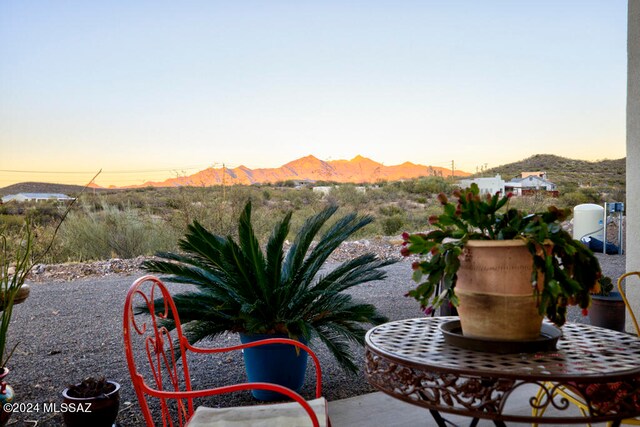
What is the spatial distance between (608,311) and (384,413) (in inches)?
88.8

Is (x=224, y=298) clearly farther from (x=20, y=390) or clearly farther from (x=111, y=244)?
(x=111, y=244)

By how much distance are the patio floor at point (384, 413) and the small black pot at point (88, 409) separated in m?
1.08

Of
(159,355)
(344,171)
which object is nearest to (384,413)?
(159,355)

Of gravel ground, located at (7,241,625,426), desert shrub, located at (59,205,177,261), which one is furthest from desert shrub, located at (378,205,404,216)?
gravel ground, located at (7,241,625,426)

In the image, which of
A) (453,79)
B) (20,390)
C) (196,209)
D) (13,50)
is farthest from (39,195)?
(20,390)

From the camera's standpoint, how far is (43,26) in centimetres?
1010

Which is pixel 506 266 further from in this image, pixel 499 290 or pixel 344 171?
pixel 344 171

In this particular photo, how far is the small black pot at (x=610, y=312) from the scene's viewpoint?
13.2 ft

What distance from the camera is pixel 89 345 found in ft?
15.0

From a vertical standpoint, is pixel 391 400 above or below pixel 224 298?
below

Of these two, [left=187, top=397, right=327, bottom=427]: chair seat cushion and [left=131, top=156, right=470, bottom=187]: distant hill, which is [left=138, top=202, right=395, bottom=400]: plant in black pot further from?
[left=131, top=156, right=470, bottom=187]: distant hill

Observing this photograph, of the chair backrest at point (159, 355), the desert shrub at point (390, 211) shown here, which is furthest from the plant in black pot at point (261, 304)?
the desert shrub at point (390, 211)

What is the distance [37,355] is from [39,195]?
11.9 meters

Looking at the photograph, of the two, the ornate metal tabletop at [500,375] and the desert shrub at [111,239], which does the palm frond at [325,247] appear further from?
the desert shrub at [111,239]
